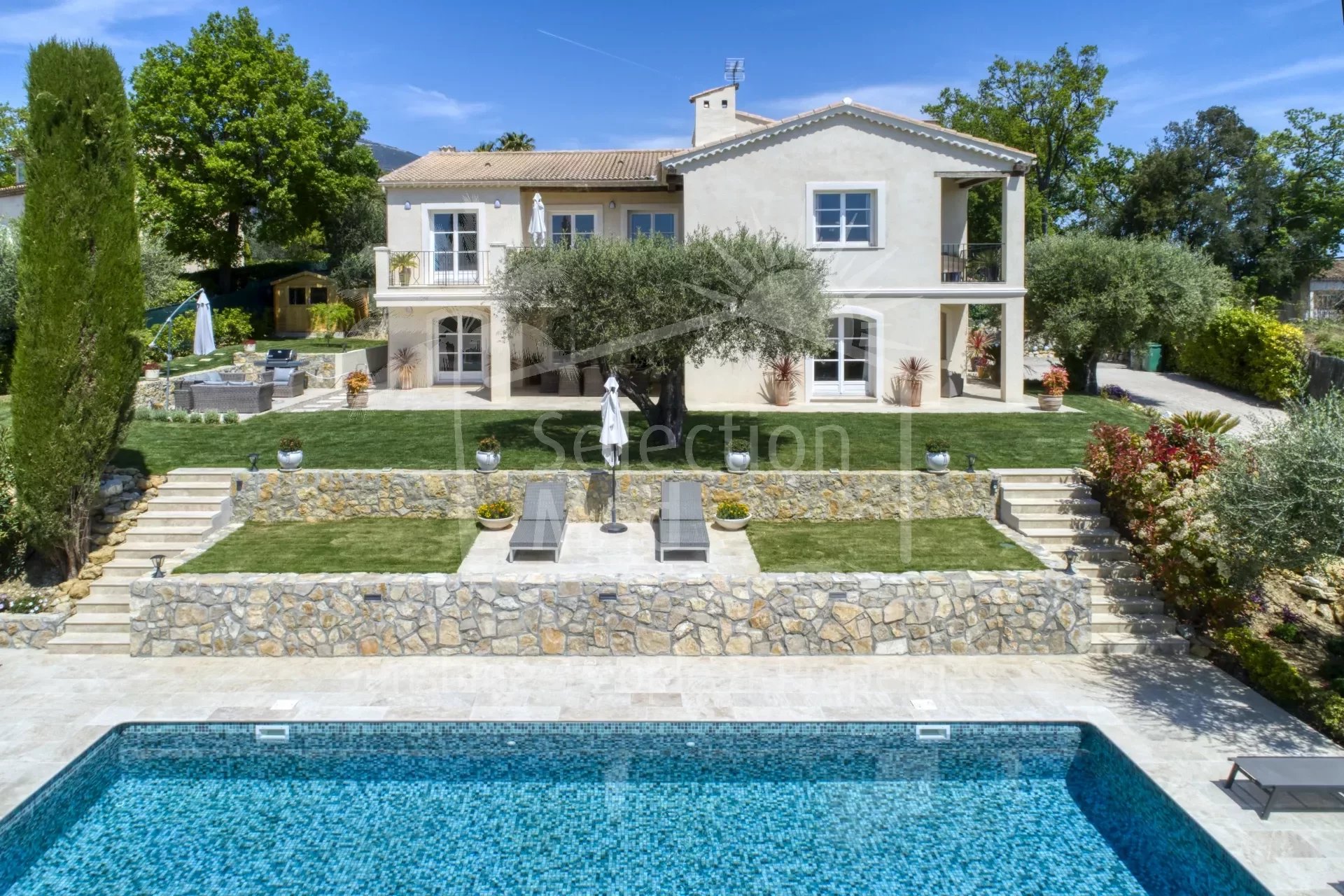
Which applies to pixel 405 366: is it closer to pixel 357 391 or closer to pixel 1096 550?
pixel 357 391

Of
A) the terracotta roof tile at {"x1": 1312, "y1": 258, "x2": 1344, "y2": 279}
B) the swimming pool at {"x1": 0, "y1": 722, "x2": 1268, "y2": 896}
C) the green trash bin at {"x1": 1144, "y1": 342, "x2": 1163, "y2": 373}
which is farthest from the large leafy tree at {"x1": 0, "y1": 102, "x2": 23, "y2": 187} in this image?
the terracotta roof tile at {"x1": 1312, "y1": 258, "x2": 1344, "y2": 279}

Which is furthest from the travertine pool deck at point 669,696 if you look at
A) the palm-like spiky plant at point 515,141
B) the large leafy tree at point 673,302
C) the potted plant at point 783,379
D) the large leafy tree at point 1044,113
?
the palm-like spiky plant at point 515,141

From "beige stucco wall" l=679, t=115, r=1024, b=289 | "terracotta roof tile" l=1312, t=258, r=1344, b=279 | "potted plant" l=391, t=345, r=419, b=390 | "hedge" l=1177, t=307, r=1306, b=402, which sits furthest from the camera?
"terracotta roof tile" l=1312, t=258, r=1344, b=279

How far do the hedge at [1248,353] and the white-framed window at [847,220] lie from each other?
11431mm

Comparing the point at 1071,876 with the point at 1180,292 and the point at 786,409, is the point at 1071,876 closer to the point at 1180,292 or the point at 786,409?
the point at 786,409

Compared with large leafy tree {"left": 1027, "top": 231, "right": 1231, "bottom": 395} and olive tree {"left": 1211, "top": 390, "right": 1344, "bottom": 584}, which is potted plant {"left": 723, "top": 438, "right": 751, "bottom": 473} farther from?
large leafy tree {"left": 1027, "top": 231, "right": 1231, "bottom": 395}

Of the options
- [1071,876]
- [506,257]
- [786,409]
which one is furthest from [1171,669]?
[506,257]

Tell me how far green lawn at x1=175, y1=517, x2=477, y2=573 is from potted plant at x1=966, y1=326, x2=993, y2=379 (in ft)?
69.3

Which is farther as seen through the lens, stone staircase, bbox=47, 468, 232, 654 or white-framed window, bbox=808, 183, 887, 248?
white-framed window, bbox=808, 183, 887, 248

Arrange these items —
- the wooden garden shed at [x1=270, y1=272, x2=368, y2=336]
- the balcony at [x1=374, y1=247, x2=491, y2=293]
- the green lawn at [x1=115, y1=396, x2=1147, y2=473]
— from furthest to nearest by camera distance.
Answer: the wooden garden shed at [x1=270, y1=272, x2=368, y2=336], the balcony at [x1=374, y1=247, x2=491, y2=293], the green lawn at [x1=115, y1=396, x2=1147, y2=473]

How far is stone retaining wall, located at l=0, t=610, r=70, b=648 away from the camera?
520 inches

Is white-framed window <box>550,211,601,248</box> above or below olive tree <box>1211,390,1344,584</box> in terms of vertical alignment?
above

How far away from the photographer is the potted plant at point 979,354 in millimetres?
31922

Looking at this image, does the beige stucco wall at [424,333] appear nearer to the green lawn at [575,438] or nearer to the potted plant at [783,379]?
the green lawn at [575,438]
